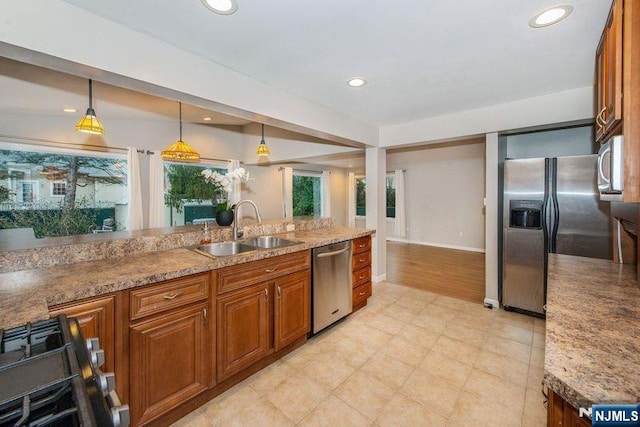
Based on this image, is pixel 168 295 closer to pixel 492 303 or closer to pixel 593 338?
pixel 593 338

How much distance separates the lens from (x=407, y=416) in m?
1.78

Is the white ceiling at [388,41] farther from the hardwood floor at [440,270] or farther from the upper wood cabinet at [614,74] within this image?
the hardwood floor at [440,270]

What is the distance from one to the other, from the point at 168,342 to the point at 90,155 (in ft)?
12.5

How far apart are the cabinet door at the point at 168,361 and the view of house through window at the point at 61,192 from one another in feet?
11.3

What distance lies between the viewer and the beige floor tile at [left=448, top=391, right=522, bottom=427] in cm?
172

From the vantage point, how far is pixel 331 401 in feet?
6.26

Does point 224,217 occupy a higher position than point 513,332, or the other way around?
point 224,217

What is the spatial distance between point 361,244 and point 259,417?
1.97m

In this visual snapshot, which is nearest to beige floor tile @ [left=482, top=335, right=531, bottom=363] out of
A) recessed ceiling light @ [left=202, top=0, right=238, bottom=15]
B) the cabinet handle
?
the cabinet handle

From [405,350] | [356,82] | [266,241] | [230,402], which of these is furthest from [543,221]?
[230,402]

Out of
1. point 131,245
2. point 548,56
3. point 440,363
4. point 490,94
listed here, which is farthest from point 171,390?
point 490,94

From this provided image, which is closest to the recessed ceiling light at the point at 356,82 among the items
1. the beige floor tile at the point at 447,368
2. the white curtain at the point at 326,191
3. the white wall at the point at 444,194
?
the beige floor tile at the point at 447,368

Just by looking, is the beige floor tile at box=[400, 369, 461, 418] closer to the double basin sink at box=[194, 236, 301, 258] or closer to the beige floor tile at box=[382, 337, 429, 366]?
the beige floor tile at box=[382, 337, 429, 366]

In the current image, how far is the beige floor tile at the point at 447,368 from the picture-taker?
212cm
